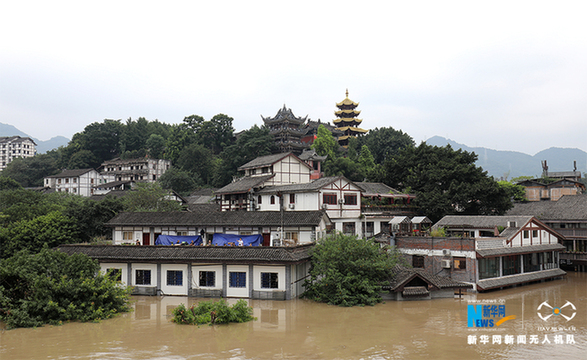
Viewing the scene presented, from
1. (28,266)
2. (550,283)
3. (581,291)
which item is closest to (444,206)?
(550,283)

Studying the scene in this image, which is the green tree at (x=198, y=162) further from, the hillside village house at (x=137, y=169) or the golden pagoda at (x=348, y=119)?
the golden pagoda at (x=348, y=119)

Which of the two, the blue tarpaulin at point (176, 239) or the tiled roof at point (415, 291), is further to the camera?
the blue tarpaulin at point (176, 239)

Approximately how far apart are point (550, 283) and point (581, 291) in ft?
9.84

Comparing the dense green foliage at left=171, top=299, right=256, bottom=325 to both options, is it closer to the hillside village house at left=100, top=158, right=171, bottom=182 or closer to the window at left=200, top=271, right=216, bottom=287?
the window at left=200, top=271, right=216, bottom=287

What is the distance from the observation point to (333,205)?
3531cm

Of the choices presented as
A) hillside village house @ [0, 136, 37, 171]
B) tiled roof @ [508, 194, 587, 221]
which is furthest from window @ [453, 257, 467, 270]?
hillside village house @ [0, 136, 37, 171]

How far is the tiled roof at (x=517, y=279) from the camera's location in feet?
88.1

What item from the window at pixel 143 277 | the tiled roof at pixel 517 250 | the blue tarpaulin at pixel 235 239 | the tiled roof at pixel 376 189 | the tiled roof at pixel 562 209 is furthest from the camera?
the tiled roof at pixel 376 189

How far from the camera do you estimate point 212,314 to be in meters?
19.8

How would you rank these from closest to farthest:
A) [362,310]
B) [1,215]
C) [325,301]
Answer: [362,310] < [325,301] < [1,215]

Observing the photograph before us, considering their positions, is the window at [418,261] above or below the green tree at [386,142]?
below

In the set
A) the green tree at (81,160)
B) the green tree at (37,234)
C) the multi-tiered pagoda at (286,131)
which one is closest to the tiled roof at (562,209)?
the green tree at (37,234)

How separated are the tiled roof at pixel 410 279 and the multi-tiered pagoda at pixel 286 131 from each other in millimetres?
49250

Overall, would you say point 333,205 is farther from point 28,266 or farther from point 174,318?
point 28,266
